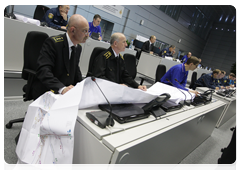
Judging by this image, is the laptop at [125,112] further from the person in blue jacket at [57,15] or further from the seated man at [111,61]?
the person in blue jacket at [57,15]

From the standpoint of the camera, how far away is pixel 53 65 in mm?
1238

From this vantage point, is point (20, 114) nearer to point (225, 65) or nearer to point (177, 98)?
point (177, 98)

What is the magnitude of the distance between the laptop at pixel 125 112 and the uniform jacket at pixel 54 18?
2.33 m

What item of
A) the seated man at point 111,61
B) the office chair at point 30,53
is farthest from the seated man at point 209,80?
the office chair at point 30,53

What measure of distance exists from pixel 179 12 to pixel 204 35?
16.5ft

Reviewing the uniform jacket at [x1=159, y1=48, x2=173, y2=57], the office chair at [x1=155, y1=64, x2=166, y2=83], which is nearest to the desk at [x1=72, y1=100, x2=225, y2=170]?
the office chair at [x1=155, y1=64, x2=166, y2=83]

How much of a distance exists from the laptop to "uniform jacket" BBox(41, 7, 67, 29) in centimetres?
233

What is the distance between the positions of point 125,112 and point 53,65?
2.37ft

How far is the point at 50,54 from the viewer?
122 cm

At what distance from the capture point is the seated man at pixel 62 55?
1.20 m

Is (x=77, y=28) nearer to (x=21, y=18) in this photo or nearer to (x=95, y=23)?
(x=21, y=18)

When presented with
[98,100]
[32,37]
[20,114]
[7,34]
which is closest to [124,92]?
[98,100]

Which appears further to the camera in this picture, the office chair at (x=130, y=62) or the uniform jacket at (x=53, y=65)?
the office chair at (x=130, y=62)

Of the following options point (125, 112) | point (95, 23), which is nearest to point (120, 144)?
point (125, 112)
